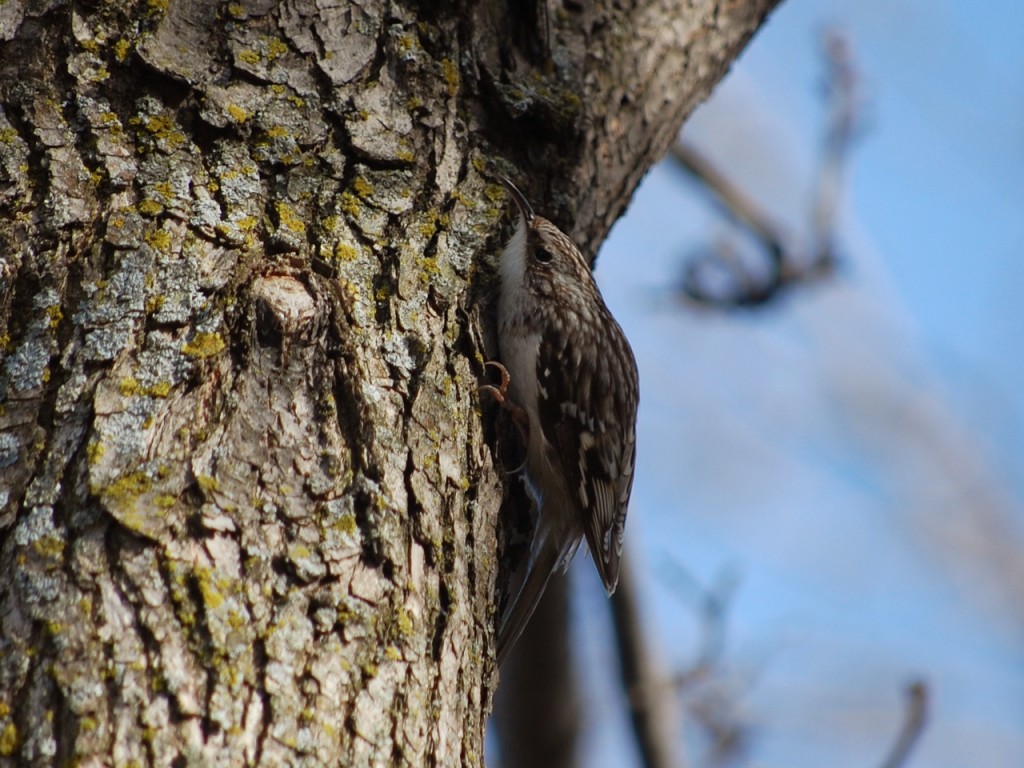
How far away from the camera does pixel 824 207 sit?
13.0 ft

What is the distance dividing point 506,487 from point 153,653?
81 centimetres

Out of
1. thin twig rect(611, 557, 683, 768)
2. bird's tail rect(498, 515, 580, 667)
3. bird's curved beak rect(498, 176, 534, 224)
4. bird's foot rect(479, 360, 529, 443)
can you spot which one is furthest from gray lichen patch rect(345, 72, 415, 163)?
thin twig rect(611, 557, 683, 768)

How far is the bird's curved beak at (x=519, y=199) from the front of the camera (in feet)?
7.23

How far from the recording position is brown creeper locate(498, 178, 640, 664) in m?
2.44

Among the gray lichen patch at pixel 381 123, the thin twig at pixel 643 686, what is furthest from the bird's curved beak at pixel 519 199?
the thin twig at pixel 643 686

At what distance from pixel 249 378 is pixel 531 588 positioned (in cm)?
105

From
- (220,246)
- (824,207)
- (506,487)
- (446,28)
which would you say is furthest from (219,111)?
(824,207)

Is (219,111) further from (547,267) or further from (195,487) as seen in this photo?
(547,267)

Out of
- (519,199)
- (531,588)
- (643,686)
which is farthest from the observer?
(643,686)

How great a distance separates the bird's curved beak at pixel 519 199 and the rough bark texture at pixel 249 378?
0.04 metres

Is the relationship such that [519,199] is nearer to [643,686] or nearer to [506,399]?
[506,399]

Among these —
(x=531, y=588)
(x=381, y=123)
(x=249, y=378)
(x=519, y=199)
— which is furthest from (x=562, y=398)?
(x=249, y=378)

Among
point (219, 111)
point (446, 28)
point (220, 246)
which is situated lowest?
point (220, 246)

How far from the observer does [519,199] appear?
7.35 feet
